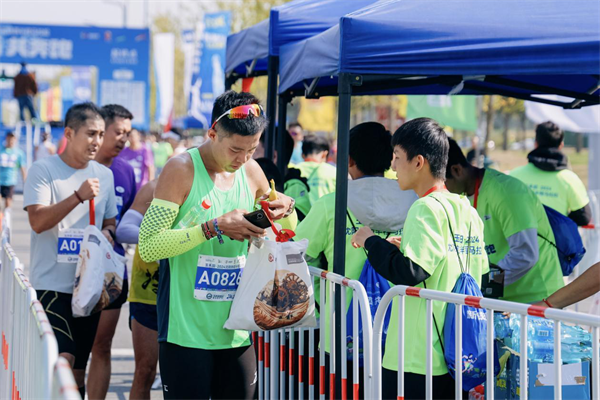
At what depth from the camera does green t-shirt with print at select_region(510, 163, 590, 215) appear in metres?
7.39

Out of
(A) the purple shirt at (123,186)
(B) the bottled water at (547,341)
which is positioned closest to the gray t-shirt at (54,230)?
(A) the purple shirt at (123,186)

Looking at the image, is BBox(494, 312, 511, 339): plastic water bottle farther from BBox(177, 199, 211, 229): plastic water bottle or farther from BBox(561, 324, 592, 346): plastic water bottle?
BBox(177, 199, 211, 229): plastic water bottle

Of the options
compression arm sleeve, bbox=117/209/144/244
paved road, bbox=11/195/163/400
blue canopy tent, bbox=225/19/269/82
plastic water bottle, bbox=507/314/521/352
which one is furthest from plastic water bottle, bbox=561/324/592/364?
paved road, bbox=11/195/163/400

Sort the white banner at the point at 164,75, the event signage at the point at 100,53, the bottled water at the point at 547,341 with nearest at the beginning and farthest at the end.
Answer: the bottled water at the point at 547,341
the white banner at the point at 164,75
the event signage at the point at 100,53

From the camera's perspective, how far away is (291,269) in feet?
12.0

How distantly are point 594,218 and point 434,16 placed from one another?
7.20 metres

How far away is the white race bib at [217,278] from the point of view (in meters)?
3.60

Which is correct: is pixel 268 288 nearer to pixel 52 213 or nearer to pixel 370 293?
pixel 370 293

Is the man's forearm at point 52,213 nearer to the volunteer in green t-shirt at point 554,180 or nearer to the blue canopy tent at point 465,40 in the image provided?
the blue canopy tent at point 465,40

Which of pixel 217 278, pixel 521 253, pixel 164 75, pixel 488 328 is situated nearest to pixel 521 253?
pixel 521 253

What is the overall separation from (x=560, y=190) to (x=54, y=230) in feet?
14.9

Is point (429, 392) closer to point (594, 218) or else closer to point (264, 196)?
point (264, 196)

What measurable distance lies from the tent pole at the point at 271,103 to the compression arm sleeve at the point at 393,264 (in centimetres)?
291

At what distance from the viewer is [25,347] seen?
3.45 metres
